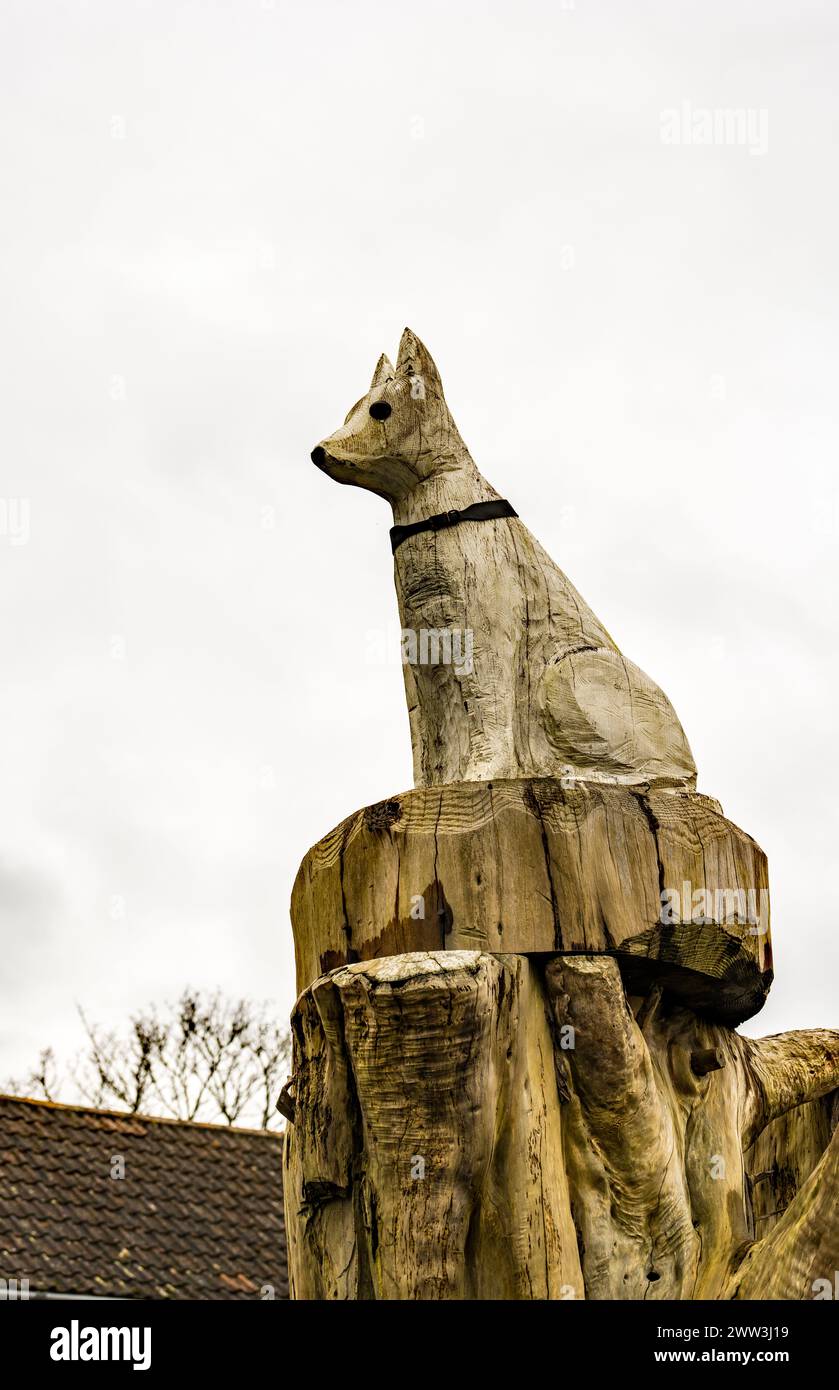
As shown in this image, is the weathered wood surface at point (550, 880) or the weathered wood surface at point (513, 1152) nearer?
the weathered wood surface at point (513, 1152)

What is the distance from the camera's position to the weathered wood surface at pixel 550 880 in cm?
492

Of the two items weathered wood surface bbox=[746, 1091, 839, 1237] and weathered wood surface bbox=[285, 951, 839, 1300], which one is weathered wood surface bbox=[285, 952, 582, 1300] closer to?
weathered wood surface bbox=[285, 951, 839, 1300]

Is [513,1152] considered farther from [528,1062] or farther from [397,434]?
[397,434]

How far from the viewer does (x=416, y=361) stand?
5922mm

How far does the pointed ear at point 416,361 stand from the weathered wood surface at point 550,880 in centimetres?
164

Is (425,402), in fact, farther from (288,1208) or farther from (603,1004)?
(288,1208)

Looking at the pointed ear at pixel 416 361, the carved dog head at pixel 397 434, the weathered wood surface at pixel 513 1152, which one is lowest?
the weathered wood surface at pixel 513 1152

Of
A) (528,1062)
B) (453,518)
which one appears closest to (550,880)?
(528,1062)

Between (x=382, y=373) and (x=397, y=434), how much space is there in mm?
298

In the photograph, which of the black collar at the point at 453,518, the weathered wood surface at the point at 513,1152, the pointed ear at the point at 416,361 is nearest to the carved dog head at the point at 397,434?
the pointed ear at the point at 416,361

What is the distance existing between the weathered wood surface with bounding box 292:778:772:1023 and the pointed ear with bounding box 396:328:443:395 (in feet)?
5.38

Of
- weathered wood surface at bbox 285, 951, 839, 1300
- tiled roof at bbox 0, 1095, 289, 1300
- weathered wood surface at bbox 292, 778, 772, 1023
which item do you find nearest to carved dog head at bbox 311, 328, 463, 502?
weathered wood surface at bbox 292, 778, 772, 1023

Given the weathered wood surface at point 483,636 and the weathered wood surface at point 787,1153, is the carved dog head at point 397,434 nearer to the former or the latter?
the weathered wood surface at point 483,636

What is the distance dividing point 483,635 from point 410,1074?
1.59 meters
